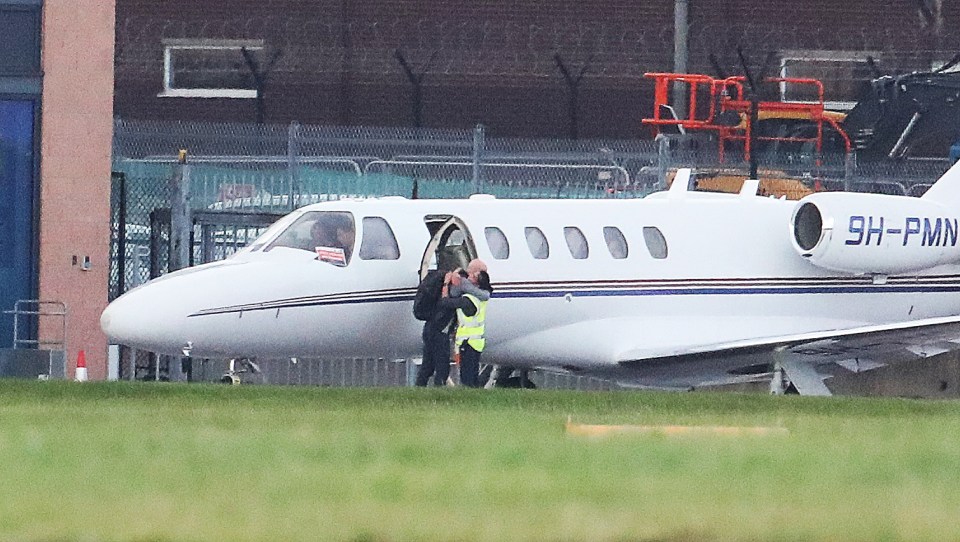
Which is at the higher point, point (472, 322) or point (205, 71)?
point (205, 71)

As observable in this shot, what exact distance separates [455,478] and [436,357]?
38.8 feet

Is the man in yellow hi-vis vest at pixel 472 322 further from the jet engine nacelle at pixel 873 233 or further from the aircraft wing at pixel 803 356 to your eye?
the jet engine nacelle at pixel 873 233

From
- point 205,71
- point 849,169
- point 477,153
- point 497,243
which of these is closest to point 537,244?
point 497,243

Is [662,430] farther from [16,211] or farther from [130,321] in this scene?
[16,211]

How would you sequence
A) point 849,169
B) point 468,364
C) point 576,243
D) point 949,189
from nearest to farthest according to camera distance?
point 468,364, point 576,243, point 949,189, point 849,169

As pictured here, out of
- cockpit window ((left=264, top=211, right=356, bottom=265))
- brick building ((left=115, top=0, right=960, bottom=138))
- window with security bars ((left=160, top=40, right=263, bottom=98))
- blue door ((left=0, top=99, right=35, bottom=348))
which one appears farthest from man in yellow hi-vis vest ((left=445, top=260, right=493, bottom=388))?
window with security bars ((left=160, top=40, right=263, bottom=98))

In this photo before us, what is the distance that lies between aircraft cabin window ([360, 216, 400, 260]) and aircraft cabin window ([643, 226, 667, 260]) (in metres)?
2.84

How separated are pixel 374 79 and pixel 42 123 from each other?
60.4 feet

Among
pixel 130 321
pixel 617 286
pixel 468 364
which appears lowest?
pixel 468 364

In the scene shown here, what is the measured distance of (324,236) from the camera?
20984mm

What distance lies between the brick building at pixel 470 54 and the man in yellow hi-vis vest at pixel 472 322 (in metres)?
19.8

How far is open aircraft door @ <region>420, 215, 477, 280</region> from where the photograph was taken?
21.3m

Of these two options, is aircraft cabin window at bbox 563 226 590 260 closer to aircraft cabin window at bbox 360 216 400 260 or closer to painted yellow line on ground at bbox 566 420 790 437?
aircraft cabin window at bbox 360 216 400 260

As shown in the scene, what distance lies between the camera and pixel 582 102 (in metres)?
41.7
